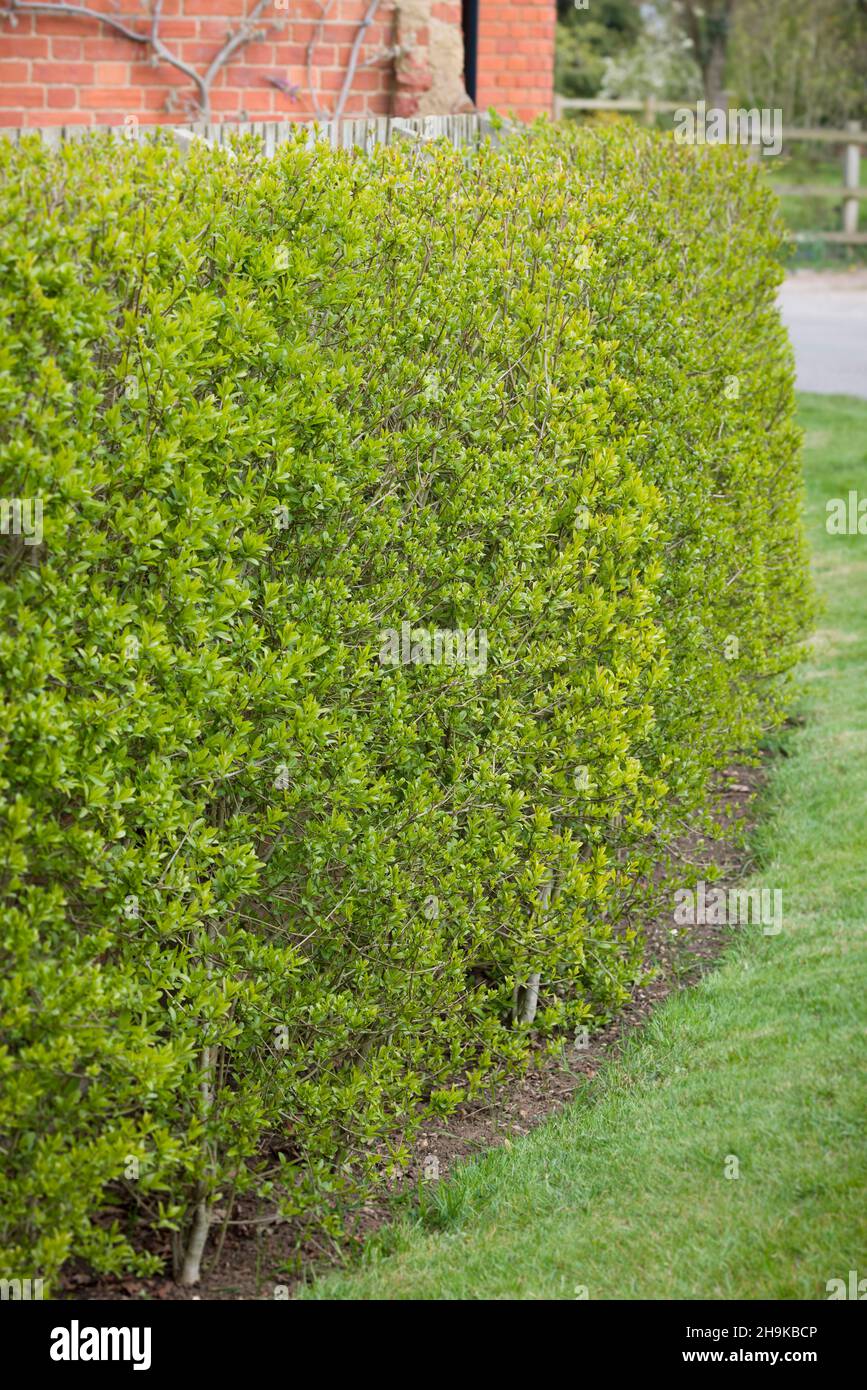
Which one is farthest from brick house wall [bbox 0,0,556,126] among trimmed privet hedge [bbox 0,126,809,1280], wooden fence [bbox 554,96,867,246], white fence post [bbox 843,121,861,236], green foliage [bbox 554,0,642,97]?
green foliage [bbox 554,0,642,97]

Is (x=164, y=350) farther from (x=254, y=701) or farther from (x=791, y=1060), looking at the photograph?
(x=791, y=1060)

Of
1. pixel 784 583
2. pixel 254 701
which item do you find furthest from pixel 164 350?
pixel 784 583

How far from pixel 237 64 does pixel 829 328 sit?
13.2 meters

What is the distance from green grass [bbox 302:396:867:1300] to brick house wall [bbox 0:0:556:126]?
251 inches

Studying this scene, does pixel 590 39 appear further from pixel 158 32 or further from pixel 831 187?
pixel 158 32

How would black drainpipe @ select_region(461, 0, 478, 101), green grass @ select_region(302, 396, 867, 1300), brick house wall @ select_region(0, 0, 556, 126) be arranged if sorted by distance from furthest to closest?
black drainpipe @ select_region(461, 0, 478, 101) < brick house wall @ select_region(0, 0, 556, 126) < green grass @ select_region(302, 396, 867, 1300)

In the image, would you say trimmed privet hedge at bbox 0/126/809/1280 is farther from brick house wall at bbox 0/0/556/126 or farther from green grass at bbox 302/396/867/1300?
brick house wall at bbox 0/0/556/126

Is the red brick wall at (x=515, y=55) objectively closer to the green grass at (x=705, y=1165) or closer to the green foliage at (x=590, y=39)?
the green grass at (x=705, y=1165)

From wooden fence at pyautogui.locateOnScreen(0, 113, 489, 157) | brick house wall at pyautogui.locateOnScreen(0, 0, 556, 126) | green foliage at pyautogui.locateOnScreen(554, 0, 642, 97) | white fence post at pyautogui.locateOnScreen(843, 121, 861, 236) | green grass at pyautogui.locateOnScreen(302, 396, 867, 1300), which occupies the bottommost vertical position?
green grass at pyautogui.locateOnScreen(302, 396, 867, 1300)

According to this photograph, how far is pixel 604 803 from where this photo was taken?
4.89m

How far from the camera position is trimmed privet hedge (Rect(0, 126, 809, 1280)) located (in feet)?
10.8

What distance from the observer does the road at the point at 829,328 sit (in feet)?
57.0

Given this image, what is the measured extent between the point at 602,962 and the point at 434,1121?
805mm

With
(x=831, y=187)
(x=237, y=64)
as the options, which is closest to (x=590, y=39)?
(x=831, y=187)
